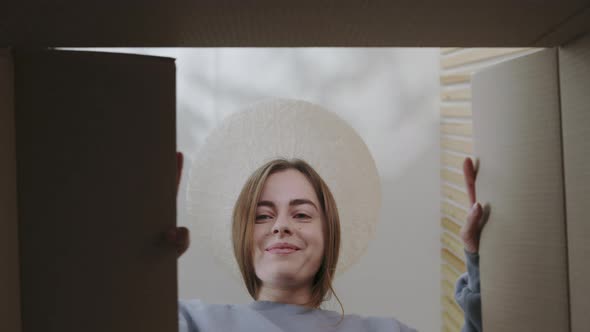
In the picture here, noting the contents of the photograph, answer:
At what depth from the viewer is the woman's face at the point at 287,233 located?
1.28 m

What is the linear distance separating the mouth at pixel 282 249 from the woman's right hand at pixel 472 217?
0.40 m

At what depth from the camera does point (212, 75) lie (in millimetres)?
3053

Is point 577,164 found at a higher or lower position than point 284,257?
higher

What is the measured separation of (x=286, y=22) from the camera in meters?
0.51

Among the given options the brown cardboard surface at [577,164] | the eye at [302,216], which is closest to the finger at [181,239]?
the brown cardboard surface at [577,164]

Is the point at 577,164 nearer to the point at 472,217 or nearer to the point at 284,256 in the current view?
Answer: the point at 472,217

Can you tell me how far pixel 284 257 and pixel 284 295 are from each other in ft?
0.30

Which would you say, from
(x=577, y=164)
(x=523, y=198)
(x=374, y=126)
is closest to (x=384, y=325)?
(x=523, y=198)

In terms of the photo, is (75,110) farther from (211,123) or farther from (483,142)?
(211,123)

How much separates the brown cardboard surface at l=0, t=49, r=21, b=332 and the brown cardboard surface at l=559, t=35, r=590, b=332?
547mm

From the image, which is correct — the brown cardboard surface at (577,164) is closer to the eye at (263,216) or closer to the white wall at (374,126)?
the eye at (263,216)

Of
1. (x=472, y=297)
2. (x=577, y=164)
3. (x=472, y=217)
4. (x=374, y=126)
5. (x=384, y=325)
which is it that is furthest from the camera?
(x=374, y=126)

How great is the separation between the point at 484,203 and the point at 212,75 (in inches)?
93.7

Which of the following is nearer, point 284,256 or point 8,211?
point 8,211
